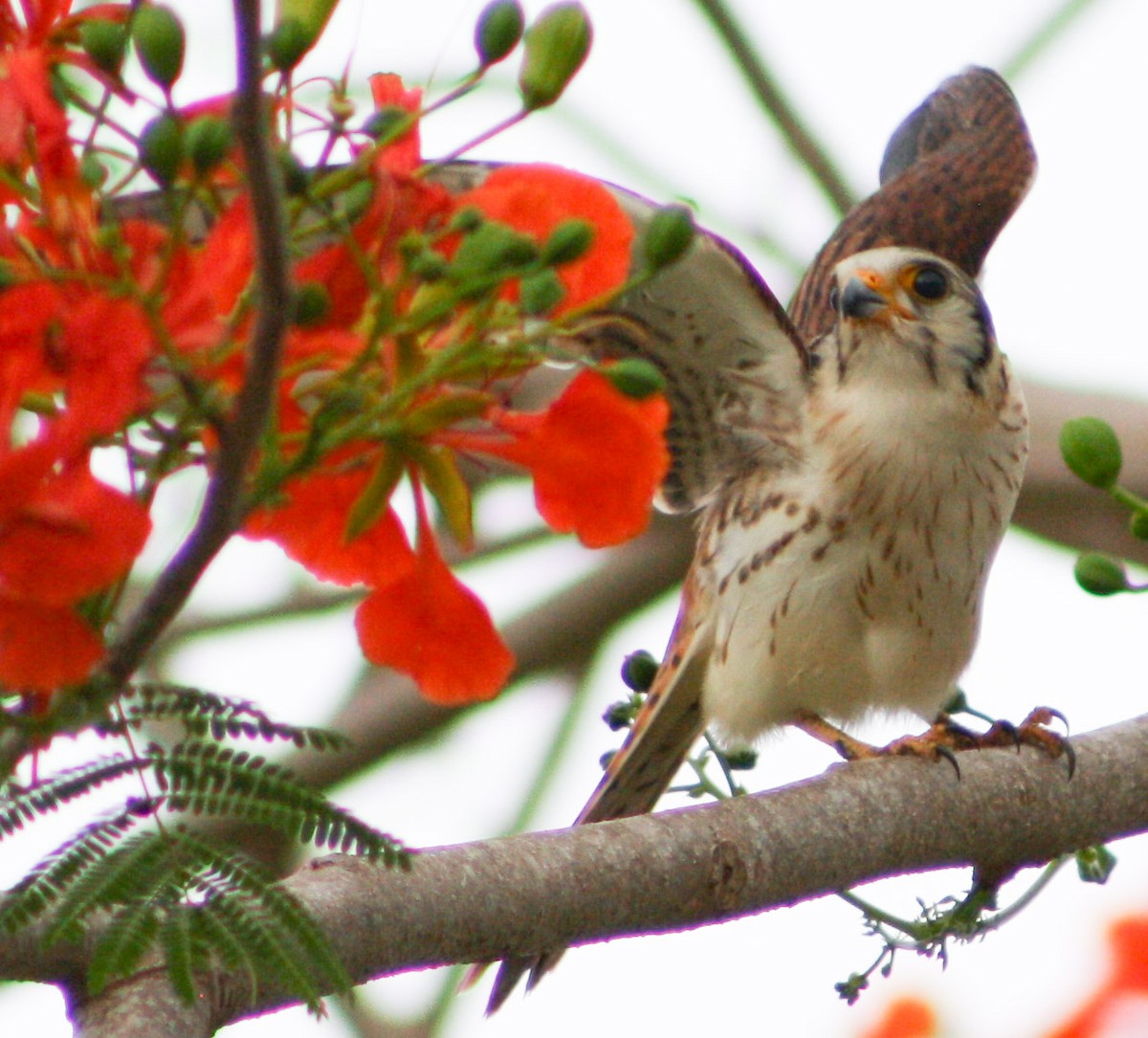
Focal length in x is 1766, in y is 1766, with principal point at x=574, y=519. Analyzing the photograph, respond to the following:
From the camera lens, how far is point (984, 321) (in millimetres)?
4371

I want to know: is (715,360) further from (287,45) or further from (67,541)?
(67,541)

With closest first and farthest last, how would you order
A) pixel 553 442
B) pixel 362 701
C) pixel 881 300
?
pixel 553 442 → pixel 881 300 → pixel 362 701

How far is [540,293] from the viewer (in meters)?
1.33

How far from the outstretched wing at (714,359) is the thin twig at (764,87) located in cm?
126

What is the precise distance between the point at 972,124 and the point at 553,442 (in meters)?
4.65

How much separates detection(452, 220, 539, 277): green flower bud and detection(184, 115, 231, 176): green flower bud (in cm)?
19

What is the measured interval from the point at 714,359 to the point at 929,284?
0.58 meters

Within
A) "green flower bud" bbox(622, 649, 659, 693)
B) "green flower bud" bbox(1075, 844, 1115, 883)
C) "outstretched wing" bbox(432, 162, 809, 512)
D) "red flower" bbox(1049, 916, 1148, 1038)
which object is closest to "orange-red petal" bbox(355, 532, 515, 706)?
"red flower" bbox(1049, 916, 1148, 1038)

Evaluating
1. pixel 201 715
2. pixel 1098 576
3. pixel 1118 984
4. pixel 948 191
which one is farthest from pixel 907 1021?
pixel 948 191

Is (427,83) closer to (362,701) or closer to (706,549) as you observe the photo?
(706,549)

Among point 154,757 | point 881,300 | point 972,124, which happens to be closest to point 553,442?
point 154,757

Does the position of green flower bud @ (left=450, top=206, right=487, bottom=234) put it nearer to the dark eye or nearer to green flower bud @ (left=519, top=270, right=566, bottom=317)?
green flower bud @ (left=519, top=270, right=566, bottom=317)

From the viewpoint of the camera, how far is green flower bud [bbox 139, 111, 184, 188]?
1211 millimetres

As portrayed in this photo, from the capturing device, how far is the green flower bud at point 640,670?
3232 mm
